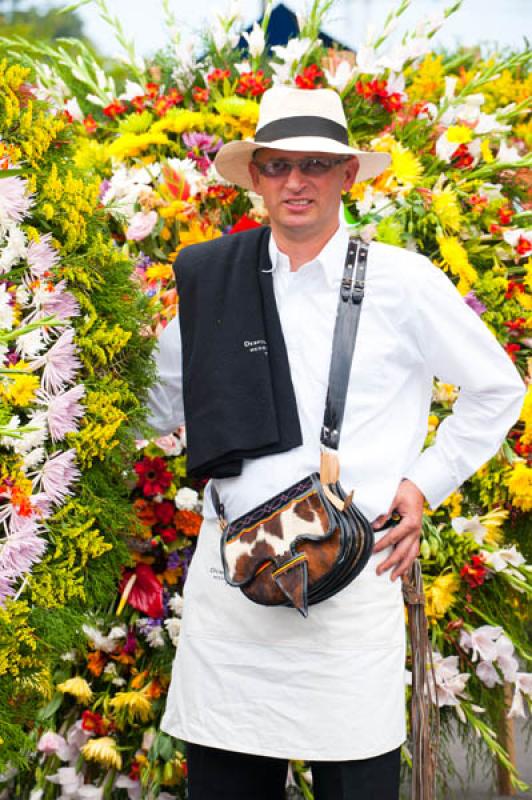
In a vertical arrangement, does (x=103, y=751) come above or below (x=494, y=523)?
below

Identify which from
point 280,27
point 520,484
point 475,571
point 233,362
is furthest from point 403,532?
point 280,27

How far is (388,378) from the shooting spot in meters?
2.75

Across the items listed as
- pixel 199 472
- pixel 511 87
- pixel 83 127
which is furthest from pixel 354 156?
pixel 511 87

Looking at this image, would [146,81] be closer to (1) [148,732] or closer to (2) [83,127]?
(2) [83,127]

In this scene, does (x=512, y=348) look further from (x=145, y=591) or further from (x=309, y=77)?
(x=145, y=591)

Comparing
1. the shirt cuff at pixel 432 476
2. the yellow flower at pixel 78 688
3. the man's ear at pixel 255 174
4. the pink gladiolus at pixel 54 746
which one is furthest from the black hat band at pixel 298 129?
the pink gladiolus at pixel 54 746

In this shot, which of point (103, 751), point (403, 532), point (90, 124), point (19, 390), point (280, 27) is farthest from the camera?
point (280, 27)

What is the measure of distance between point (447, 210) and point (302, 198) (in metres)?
1.30

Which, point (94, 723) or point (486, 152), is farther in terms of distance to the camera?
point (486, 152)

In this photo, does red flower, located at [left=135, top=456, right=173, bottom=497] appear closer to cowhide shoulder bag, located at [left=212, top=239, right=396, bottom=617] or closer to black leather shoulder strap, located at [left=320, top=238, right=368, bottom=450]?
cowhide shoulder bag, located at [left=212, top=239, right=396, bottom=617]

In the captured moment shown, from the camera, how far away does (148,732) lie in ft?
11.9

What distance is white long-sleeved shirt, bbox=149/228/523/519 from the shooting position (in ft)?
8.88

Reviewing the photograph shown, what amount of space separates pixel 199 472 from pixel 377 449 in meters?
0.41

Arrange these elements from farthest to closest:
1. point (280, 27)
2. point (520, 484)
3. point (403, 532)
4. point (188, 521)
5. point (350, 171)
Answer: point (280, 27)
point (520, 484)
point (188, 521)
point (350, 171)
point (403, 532)
